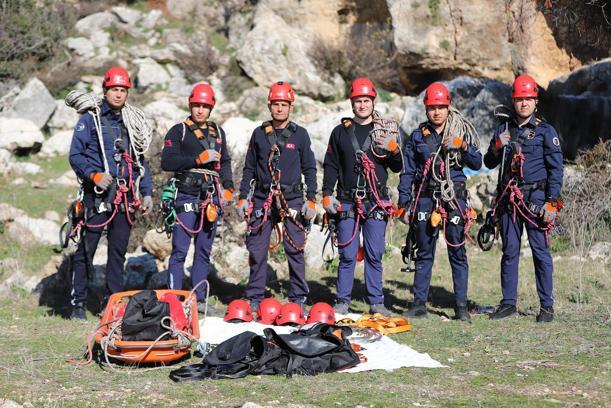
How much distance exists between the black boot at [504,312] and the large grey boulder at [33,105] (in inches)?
468

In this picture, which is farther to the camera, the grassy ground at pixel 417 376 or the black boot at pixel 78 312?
the black boot at pixel 78 312

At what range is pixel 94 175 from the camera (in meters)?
7.21

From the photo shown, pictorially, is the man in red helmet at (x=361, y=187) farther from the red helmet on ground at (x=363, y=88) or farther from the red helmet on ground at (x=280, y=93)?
the red helmet on ground at (x=280, y=93)

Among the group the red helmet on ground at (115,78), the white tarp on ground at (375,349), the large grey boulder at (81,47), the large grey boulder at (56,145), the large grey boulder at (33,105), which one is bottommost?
the white tarp on ground at (375,349)

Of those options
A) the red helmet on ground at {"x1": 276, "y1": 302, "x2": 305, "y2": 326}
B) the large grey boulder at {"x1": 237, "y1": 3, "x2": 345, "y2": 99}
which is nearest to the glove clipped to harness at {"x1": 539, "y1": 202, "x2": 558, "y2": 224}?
the red helmet on ground at {"x1": 276, "y1": 302, "x2": 305, "y2": 326}

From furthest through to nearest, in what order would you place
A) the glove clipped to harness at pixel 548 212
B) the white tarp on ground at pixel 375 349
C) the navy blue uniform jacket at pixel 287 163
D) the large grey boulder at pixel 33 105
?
the large grey boulder at pixel 33 105 → the navy blue uniform jacket at pixel 287 163 → the glove clipped to harness at pixel 548 212 → the white tarp on ground at pixel 375 349

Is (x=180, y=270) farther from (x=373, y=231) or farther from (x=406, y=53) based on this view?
(x=406, y=53)

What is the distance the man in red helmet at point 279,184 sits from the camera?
7.64 metres

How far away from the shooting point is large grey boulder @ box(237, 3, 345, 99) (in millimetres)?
17031

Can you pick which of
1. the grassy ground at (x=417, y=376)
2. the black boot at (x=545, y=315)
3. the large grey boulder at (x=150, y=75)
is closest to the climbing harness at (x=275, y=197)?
the grassy ground at (x=417, y=376)

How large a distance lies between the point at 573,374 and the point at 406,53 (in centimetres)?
1179

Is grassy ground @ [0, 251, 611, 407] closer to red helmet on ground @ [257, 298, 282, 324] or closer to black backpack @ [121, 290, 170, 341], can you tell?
black backpack @ [121, 290, 170, 341]

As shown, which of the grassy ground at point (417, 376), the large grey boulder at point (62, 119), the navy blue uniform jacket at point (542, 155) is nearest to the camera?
the grassy ground at point (417, 376)

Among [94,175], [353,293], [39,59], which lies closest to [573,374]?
[353,293]
